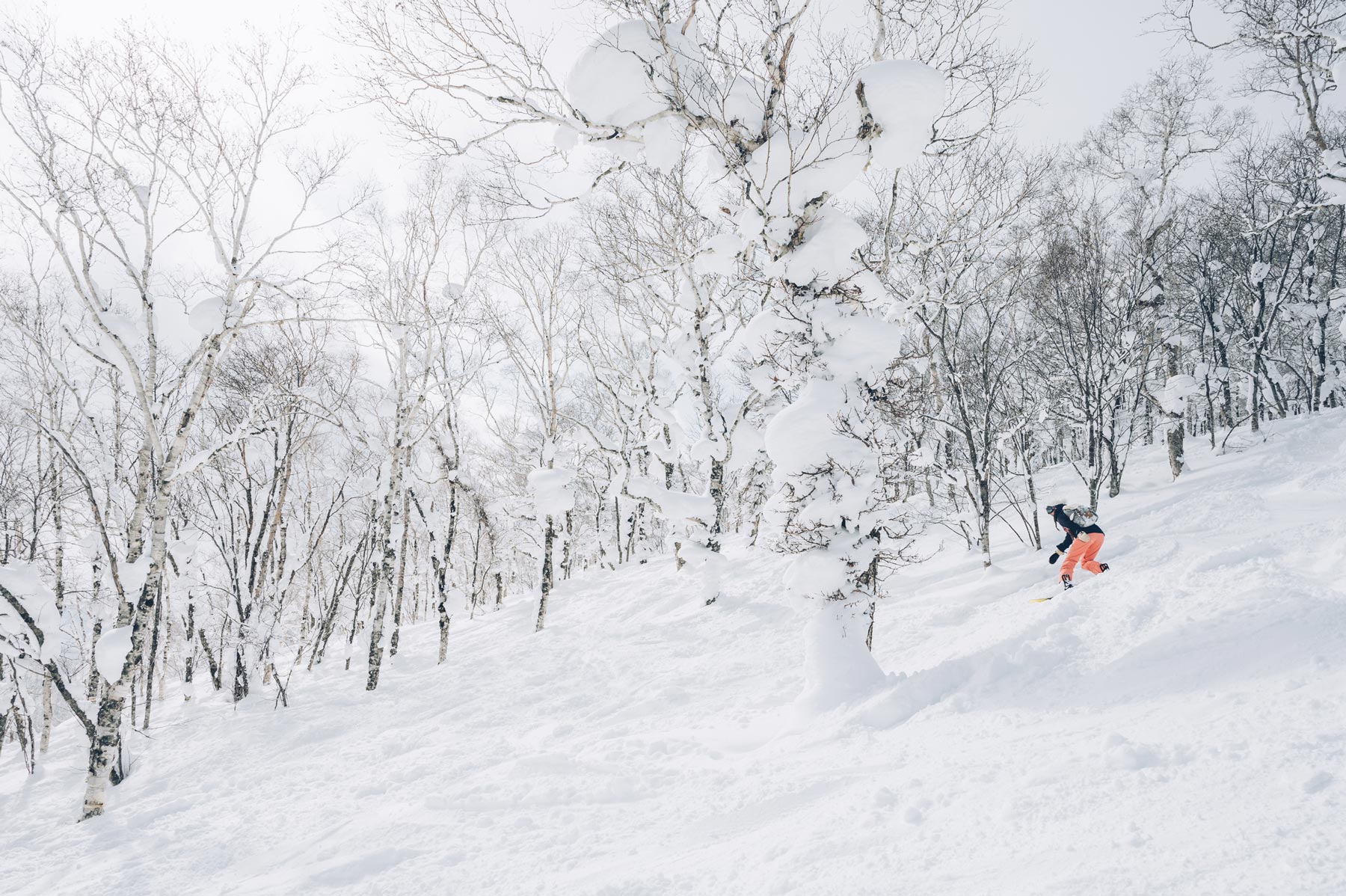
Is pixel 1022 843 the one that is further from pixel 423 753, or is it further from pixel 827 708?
pixel 423 753

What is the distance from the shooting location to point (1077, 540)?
7.39 meters

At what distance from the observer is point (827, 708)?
4.60 meters

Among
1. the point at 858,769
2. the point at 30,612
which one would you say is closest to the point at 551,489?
the point at 30,612

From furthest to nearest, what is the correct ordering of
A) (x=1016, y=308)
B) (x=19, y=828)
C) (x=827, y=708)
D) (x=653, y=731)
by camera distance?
1. (x=1016, y=308)
2. (x=19, y=828)
3. (x=653, y=731)
4. (x=827, y=708)

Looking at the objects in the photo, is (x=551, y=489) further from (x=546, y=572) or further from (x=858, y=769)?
(x=858, y=769)

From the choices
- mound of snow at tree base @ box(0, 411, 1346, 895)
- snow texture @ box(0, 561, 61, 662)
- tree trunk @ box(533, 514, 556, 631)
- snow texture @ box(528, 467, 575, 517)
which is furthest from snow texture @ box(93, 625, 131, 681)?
tree trunk @ box(533, 514, 556, 631)

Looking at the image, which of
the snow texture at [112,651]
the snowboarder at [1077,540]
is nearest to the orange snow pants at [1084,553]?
the snowboarder at [1077,540]

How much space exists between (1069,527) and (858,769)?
5.85 m

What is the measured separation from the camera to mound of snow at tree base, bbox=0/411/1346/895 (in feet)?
7.54

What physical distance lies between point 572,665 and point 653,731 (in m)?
3.99

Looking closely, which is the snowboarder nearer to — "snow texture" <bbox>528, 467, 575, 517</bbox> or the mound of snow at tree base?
the mound of snow at tree base

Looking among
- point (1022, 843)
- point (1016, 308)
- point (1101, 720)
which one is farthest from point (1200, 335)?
point (1022, 843)

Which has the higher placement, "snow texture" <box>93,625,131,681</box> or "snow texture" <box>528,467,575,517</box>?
"snow texture" <box>528,467,575,517</box>

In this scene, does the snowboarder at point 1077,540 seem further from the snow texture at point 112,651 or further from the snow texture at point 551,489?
the snow texture at point 112,651
